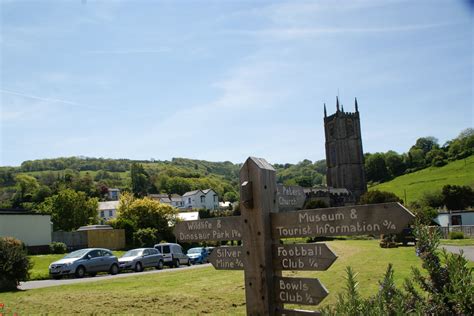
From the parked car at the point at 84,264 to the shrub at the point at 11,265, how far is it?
5.08 meters

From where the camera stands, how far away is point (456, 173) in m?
109

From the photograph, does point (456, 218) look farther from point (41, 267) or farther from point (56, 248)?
point (41, 267)

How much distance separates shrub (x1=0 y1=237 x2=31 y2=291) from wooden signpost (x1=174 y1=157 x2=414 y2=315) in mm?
13748

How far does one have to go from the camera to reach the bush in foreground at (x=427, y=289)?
11.1 ft

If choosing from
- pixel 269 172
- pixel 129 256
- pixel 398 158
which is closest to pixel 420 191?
pixel 398 158

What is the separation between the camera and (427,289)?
14.1 feet

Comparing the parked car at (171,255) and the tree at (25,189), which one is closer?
the parked car at (171,255)

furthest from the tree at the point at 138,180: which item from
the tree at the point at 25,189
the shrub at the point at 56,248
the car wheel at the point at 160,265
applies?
the car wheel at the point at 160,265

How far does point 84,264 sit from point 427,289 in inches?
861

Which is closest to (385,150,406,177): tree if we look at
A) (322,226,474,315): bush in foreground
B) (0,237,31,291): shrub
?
(0,237,31,291): shrub

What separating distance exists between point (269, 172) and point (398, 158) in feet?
497

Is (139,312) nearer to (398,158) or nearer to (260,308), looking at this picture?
(260,308)

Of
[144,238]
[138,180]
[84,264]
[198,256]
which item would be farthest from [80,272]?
[138,180]

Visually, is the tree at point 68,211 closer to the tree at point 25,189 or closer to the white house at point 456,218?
the white house at point 456,218
